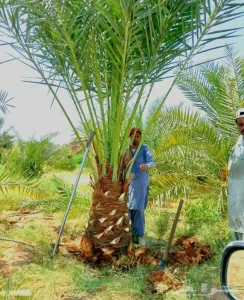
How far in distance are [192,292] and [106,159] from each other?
5.99 feet

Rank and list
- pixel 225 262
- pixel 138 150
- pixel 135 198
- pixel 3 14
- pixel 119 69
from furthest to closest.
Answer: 1. pixel 135 198
2. pixel 138 150
3. pixel 3 14
4. pixel 119 69
5. pixel 225 262

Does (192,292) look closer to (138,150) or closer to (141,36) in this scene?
(138,150)

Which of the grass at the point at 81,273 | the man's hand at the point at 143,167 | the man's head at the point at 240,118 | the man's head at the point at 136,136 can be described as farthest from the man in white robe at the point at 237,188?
the man's head at the point at 136,136

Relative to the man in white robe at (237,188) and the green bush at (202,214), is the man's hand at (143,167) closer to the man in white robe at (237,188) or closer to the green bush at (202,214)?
the man in white robe at (237,188)

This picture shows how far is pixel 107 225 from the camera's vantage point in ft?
15.0

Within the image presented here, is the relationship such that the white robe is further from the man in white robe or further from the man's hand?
the man's hand

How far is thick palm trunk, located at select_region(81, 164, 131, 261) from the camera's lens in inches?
179

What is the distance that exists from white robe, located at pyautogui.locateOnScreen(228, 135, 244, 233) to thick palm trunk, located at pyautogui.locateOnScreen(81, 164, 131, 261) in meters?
1.21

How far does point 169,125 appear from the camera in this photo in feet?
23.4

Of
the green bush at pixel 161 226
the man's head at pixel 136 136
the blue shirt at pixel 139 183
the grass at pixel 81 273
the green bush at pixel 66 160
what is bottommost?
the grass at pixel 81 273

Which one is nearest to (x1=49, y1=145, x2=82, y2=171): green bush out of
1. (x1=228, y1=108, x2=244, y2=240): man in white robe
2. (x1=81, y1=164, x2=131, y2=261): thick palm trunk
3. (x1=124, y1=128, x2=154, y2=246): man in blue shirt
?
(x1=124, y1=128, x2=154, y2=246): man in blue shirt

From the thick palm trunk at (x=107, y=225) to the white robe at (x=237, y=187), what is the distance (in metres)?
1.21

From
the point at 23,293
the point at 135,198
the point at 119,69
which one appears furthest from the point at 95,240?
the point at 119,69

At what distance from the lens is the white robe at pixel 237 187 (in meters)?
3.89
